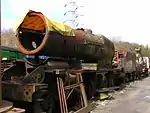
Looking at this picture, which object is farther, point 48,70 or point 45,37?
point 48,70

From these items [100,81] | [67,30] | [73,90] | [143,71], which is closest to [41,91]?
[73,90]

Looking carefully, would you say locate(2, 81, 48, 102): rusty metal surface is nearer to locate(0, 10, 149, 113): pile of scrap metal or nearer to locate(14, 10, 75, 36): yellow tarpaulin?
locate(0, 10, 149, 113): pile of scrap metal

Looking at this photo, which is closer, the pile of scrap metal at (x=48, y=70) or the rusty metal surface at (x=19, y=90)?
the rusty metal surface at (x=19, y=90)

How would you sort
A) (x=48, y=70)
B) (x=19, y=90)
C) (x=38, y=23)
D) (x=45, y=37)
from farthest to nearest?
(x=38, y=23), (x=48, y=70), (x=45, y=37), (x=19, y=90)

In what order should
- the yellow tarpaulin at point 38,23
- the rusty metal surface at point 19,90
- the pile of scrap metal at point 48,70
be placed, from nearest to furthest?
the rusty metal surface at point 19,90 → the pile of scrap metal at point 48,70 → the yellow tarpaulin at point 38,23

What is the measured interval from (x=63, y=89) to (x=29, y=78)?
105 centimetres

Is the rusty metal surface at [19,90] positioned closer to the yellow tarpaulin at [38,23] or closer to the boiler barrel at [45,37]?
the boiler barrel at [45,37]

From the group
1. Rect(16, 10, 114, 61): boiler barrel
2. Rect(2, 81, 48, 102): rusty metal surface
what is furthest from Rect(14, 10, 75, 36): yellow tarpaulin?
Rect(2, 81, 48, 102): rusty metal surface

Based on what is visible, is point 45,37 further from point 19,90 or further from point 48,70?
point 19,90

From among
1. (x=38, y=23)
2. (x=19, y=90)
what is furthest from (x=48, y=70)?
(x=38, y=23)

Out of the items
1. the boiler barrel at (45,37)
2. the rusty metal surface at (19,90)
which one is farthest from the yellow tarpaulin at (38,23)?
the rusty metal surface at (19,90)

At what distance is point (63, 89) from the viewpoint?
9.41 m

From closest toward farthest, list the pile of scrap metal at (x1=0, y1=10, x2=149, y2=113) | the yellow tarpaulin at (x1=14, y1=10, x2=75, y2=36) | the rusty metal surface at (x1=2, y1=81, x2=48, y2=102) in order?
the rusty metal surface at (x1=2, y1=81, x2=48, y2=102) < the pile of scrap metal at (x1=0, y1=10, x2=149, y2=113) < the yellow tarpaulin at (x1=14, y1=10, x2=75, y2=36)

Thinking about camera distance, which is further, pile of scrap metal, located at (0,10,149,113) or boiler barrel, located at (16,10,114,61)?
boiler barrel, located at (16,10,114,61)
